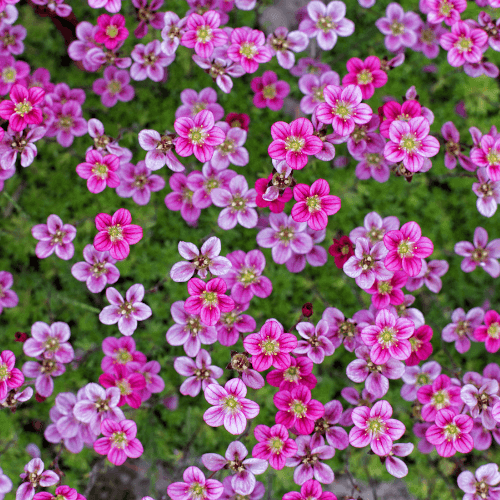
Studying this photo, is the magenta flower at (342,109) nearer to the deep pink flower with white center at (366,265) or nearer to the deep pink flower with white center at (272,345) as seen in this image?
the deep pink flower with white center at (366,265)

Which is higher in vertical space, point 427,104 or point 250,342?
point 427,104

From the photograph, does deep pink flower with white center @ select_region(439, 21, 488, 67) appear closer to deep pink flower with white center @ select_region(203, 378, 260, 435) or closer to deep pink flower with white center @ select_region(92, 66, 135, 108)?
deep pink flower with white center @ select_region(92, 66, 135, 108)

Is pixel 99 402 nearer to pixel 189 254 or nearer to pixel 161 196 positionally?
pixel 189 254

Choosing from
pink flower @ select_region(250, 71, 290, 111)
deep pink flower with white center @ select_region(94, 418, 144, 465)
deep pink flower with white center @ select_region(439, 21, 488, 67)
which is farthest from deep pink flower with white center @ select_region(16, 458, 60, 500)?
deep pink flower with white center @ select_region(439, 21, 488, 67)

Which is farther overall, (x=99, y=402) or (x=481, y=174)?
(x=481, y=174)

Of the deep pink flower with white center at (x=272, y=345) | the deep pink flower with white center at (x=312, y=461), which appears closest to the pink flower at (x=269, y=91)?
the deep pink flower with white center at (x=272, y=345)

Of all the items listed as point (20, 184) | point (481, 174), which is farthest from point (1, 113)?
point (481, 174)
